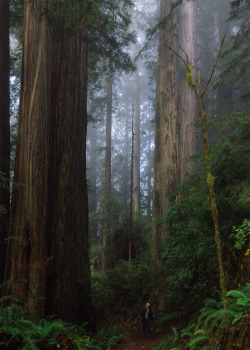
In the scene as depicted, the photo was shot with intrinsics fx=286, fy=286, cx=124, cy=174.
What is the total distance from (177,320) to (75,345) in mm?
4109

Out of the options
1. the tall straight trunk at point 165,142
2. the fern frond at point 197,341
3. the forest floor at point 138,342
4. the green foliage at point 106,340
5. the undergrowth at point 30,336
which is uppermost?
the tall straight trunk at point 165,142

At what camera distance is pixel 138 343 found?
7.04m

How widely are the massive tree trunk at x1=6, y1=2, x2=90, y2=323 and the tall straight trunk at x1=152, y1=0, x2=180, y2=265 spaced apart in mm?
2927

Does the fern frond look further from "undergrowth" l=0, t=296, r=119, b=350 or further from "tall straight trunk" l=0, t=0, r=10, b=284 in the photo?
"tall straight trunk" l=0, t=0, r=10, b=284

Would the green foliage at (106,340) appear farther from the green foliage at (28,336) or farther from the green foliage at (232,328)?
the green foliage at (232,328)

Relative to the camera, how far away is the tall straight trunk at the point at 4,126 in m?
6.44

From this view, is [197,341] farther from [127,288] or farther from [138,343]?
[127,288]

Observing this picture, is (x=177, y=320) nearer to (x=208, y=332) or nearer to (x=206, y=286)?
(x=206, y=286)

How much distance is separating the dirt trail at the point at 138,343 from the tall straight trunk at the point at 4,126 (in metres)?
3.28

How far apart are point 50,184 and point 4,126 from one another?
2.15m

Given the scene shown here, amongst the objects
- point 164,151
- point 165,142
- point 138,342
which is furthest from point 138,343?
point 165,142

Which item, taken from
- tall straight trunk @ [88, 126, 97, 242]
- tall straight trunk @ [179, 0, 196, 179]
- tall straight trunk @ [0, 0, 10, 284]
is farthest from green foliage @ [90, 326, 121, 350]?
tall straight trunk @ [88, 126, 97, 242]

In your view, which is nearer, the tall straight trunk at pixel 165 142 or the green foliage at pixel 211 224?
the green foliage at pixel 211 224

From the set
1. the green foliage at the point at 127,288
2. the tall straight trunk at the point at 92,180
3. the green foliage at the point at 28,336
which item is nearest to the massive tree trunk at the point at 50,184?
the green foliage at the point at 28,336
